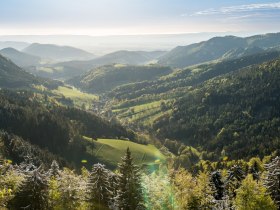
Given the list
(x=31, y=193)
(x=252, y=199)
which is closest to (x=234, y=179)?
(x=252, y=199)

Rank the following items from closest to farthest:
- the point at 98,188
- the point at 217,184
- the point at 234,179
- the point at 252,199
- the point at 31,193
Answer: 1. the point at 31,193
2. the point at 98,188
3. the point at 252,199
4. the point at 217,184
5. the point at 234,179

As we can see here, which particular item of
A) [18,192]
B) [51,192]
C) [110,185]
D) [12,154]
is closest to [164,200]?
[110,185]

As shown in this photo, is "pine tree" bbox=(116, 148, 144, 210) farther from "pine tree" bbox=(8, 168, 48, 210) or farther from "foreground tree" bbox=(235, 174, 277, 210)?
"foreground tree" bbox=(235, 174, 277, 210)

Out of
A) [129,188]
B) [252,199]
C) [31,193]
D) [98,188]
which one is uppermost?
[31,193]

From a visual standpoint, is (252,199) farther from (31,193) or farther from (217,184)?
(31,193)

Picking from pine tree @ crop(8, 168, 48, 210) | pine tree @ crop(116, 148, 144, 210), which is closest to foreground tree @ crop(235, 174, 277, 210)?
pine tree @ crop(116, 148, 144, 210)
